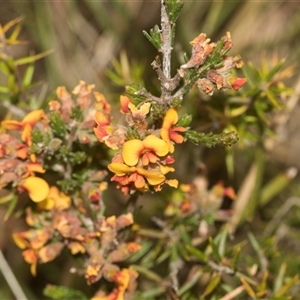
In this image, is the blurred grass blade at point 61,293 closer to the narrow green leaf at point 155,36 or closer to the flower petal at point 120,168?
the flower petal at point 120,168

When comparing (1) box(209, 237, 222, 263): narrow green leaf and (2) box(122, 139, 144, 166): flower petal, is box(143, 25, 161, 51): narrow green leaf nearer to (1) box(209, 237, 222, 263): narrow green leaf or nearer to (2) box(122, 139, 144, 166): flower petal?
(2) box(122, 139, 144, 166): flower petal

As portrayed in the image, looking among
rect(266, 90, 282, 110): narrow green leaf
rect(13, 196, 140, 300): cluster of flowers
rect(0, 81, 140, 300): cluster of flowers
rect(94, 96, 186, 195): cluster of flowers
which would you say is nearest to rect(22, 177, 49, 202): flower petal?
rect(0, 81, 140, 300): cluster of flowers

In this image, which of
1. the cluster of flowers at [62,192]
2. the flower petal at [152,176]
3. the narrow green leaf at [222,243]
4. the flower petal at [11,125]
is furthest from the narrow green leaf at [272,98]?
the flower petal at [11,125]

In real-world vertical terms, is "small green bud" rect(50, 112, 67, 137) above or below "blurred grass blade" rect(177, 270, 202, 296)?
above

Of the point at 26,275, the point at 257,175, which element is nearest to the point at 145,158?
the point at 257,175

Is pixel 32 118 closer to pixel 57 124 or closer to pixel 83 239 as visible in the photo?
pixel 57 124

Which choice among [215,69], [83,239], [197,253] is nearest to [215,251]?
[197,253]

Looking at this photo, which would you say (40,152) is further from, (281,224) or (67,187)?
(281,224)
